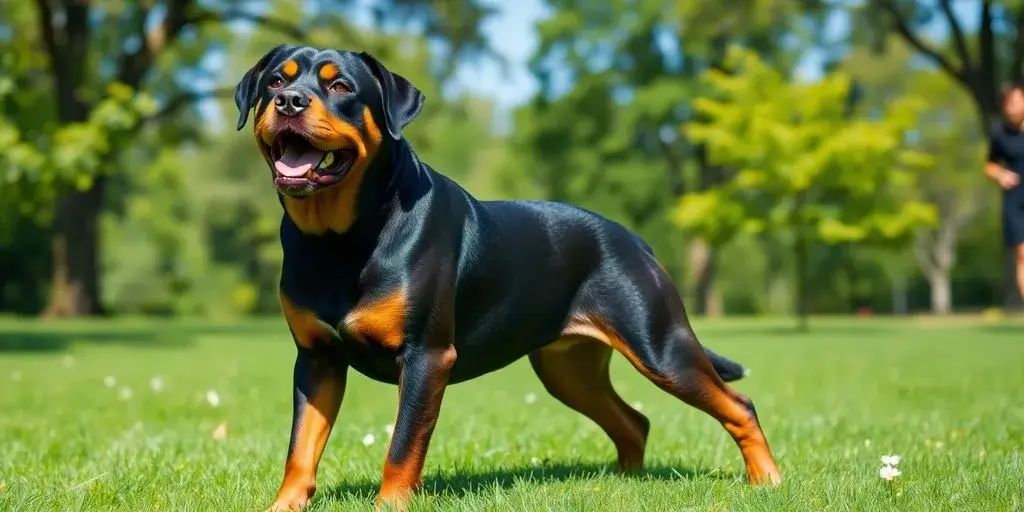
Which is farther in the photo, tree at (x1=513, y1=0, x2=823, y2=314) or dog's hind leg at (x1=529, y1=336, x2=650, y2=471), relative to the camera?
tree at (x1=513, y1=0, x2=823, y2=314)

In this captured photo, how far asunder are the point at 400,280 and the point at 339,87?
0.77m

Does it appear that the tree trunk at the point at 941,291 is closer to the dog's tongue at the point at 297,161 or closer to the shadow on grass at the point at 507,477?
the shadow on grass at the point at 507,477

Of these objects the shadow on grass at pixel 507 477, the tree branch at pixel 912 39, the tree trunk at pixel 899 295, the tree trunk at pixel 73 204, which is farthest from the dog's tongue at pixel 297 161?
the tree trunk at pixel 899 295

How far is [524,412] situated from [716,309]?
123 ft

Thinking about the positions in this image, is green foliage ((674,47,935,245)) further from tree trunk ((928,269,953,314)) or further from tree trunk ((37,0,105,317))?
tree trunk ((928,269,953,314))

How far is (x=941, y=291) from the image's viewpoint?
181 ft

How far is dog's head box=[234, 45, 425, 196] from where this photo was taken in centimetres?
400

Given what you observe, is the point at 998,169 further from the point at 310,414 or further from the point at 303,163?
the point at 303,163

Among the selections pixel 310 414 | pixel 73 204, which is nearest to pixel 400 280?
pixel 310 414

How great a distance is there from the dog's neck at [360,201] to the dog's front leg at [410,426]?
1.79 ft

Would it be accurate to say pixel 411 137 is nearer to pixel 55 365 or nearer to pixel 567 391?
pixel 55 365

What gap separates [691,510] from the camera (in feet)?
13.8

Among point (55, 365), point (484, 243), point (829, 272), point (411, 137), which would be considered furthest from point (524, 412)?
point (829, 272)

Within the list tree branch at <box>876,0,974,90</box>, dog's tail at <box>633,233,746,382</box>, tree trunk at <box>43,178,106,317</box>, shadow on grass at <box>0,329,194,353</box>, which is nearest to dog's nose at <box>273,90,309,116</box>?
dog's tail at <box>633,233,746,382</box>
